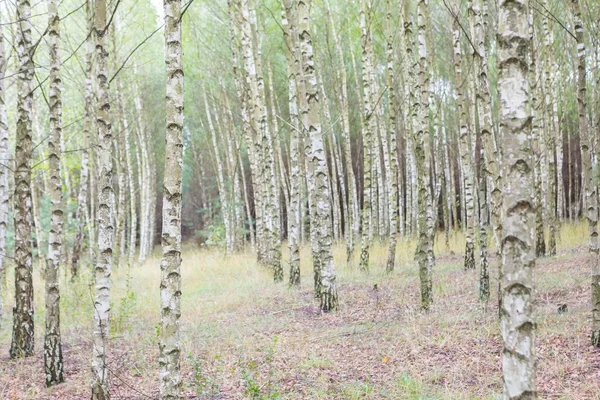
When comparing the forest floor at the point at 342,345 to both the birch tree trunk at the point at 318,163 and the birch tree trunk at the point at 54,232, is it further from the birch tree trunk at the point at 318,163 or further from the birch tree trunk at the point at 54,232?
the birch tree trunk at the point at 318,163

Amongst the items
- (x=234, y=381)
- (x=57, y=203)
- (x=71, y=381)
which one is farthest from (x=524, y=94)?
(x=71, y=381)

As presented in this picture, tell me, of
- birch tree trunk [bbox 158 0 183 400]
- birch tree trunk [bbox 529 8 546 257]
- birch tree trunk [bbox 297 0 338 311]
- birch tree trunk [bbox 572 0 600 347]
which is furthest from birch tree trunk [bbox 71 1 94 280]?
birch tree trunk [bbox 529 8 546 257]

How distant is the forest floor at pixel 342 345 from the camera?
14.2 ft

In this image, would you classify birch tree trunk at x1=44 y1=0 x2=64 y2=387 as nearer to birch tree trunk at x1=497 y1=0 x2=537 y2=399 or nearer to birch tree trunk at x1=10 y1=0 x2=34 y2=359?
birch tree trunk at x1=10 y1=0 x2=34 y2=359

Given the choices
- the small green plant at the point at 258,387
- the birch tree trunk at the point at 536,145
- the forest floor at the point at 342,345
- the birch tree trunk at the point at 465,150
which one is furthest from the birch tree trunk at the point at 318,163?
the birch tree trunk at the point at 536,145

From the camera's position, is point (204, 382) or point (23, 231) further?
point (23, 231)

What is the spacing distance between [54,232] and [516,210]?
4.47 metres

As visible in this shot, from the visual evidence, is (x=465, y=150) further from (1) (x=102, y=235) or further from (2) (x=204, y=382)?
(1) (x=102, y=235)

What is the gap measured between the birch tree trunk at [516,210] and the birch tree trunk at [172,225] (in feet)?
7.19

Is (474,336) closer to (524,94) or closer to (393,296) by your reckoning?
(393,296)

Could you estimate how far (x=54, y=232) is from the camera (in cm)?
493

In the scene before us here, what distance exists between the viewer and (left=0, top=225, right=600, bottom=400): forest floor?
4324 millimetres

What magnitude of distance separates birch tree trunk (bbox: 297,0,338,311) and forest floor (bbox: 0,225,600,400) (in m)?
0.48

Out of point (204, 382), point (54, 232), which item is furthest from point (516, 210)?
point (54, 232)
